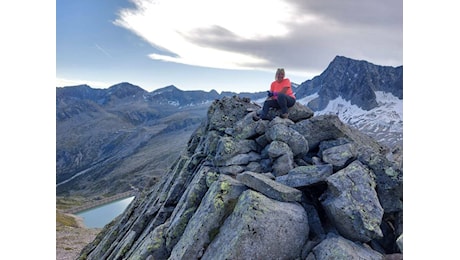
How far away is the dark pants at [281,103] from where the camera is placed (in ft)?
57.7

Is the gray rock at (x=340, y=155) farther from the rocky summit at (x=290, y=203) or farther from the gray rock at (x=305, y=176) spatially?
the gray rock at (x=305, y=176)

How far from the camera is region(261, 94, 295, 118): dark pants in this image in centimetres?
1758

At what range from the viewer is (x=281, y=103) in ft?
57.7

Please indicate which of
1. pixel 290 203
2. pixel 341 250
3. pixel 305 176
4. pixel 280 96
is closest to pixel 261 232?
pixel 290 203

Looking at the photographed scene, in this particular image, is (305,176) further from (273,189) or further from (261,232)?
(261,232)

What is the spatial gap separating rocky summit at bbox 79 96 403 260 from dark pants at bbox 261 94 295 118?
35.4 inches

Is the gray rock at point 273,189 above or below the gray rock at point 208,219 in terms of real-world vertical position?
above

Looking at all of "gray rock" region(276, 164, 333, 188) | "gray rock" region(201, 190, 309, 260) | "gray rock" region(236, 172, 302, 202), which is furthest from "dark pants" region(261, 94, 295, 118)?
"gray rock" region(201, 190, 309, 260)

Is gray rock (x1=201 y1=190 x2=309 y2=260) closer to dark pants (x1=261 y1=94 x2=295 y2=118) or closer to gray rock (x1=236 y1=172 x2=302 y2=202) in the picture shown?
gray rock (x1=236 y1=172 x2=302 y2=202)

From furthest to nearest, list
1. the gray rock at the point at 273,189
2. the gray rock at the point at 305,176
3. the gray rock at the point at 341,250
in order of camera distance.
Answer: the gray rock at the point at 305,176
the gray rock at the point at 273,189
the gray rock at the point at 341,250

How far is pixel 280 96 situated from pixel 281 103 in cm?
41


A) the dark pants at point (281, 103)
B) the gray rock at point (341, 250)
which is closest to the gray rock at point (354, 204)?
the gray rock at point (341, 250)

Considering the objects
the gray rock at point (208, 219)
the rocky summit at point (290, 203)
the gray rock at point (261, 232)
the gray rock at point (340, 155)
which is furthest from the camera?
the gray rock at point (340, 155)
